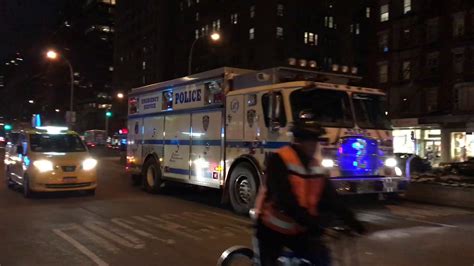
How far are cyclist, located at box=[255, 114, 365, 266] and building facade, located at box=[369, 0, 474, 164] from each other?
37.8m

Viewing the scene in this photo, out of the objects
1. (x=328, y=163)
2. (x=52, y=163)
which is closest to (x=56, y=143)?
(x=52, y=163)

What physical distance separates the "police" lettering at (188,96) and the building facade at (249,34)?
41.7 m

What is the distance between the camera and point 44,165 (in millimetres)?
13539

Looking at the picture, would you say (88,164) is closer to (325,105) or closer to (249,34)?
(325,105)

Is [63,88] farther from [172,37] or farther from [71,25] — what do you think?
[172,37]

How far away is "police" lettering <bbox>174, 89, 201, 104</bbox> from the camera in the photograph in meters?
13.5

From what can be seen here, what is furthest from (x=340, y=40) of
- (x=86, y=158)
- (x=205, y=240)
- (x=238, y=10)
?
(x=205, y=240)

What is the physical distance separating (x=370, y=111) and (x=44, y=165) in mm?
8125

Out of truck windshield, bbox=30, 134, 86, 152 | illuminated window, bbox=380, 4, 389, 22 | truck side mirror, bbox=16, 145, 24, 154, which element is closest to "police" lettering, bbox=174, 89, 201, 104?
truck windshield, bbox=30, 134, 86, 152

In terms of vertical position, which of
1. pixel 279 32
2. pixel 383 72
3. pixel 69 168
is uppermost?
pixel 279 32

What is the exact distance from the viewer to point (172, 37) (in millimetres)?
83438

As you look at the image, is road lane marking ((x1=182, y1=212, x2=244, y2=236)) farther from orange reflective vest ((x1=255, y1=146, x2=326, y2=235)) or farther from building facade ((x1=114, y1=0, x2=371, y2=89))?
building facade ((x1=114, y1=0, x2=371, y2=89))

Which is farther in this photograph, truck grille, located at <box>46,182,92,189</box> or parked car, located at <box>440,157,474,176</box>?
parked car, located at <box>440,157,474,176</box>

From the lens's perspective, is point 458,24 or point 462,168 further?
point 458,24
